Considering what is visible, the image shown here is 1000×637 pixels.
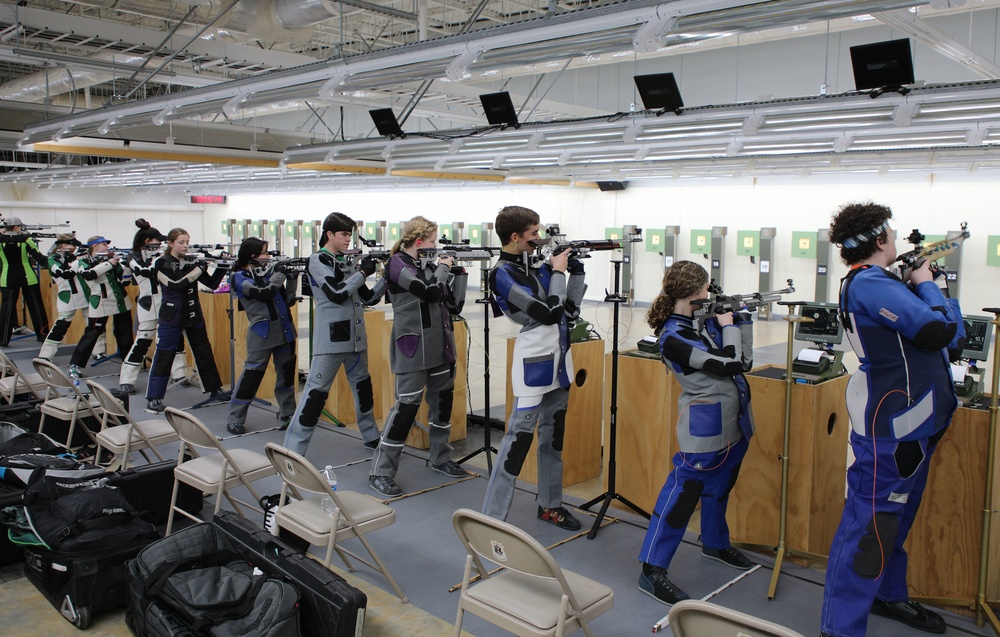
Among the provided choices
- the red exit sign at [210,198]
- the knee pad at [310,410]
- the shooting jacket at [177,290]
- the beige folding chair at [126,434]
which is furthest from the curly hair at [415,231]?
the red exit sign at [210,198]

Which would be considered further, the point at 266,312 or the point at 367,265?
the point at 266,312

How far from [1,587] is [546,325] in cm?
279

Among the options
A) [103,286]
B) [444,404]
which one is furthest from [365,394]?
[103,286]

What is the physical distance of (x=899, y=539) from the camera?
2.90m

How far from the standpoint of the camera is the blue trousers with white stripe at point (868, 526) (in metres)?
2.67

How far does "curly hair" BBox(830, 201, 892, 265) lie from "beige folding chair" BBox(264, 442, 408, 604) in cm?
212

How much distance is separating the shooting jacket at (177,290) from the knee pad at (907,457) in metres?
5.40

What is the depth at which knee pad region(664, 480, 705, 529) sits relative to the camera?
3162mm

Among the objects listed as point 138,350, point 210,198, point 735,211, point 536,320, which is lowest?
point 138,350

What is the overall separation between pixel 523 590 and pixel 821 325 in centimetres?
190

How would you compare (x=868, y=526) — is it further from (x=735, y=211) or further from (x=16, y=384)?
(x=735, y=211)

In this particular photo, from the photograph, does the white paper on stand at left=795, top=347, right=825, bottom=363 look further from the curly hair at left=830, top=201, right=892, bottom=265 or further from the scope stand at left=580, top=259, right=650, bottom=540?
the scope stand at left=580, top=259, right=650, bottom=540

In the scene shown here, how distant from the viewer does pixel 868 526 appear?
2691 millimetres

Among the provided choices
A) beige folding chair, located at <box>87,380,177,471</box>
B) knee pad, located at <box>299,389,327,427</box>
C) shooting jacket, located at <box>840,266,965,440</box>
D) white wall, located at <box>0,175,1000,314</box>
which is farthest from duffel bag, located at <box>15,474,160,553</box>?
white wall, located at <box>0,175,1000,314</box>
